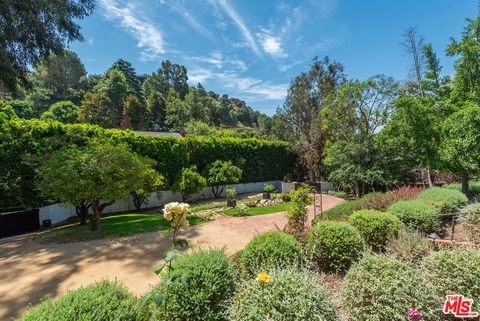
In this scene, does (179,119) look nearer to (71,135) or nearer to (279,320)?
(71,135)

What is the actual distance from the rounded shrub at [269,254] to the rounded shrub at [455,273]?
158 centimetres

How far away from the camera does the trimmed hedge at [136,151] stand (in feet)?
27.2

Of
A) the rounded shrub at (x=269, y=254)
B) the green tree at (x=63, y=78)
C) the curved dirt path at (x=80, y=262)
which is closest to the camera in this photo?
the rounded shrub at (x=269, y=254)

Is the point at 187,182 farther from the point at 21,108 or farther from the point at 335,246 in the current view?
the point at 21,108

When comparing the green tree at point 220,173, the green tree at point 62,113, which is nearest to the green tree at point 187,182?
the green tree at point 220,173

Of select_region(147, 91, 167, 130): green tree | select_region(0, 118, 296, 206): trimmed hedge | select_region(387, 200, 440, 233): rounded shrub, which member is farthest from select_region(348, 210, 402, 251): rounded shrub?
select_region(147, 91, 167, 130): green tree

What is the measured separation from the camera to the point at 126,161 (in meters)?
7.52

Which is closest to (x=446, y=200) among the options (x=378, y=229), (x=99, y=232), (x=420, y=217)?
(x=420, y=217)

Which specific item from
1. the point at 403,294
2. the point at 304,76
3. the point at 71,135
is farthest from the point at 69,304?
the point at 304,76

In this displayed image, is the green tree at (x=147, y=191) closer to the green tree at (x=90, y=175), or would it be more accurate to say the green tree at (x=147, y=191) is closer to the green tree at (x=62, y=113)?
the green tree at (x=90, y=175)

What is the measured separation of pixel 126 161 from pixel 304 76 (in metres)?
21.2

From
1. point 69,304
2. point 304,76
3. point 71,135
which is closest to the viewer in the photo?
point 69,304

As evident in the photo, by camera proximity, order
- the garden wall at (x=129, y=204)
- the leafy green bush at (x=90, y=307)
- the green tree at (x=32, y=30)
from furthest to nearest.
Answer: the garden wall at (x=129, y=204) < the green tree at (x=32, y=30) < the leafy green bush at (x=90, y=307)

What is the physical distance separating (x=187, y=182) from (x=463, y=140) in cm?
1168
